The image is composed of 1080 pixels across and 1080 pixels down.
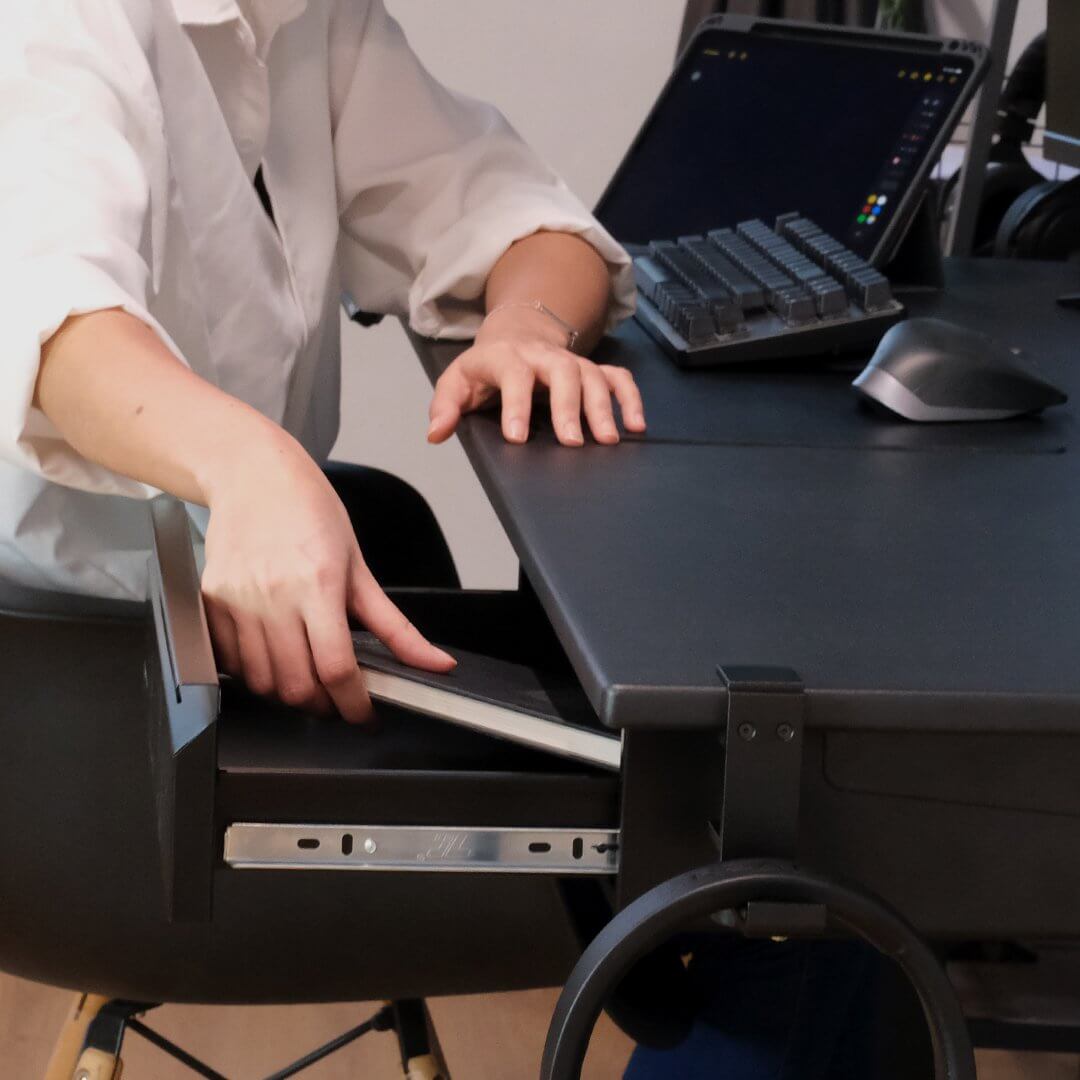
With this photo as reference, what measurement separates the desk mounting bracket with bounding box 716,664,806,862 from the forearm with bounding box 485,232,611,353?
1.75 feet

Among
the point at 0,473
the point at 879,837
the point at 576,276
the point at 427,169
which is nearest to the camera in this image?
the point at 879,837

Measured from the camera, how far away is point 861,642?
0.57m

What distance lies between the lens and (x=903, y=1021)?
0.83m

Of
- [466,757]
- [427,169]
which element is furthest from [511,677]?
[427,169]

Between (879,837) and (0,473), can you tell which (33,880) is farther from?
(879,837)

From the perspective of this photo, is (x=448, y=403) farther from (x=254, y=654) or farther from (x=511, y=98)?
(x=511, y=98)

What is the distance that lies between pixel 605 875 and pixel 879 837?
103mm

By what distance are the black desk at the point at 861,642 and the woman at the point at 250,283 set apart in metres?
0.10

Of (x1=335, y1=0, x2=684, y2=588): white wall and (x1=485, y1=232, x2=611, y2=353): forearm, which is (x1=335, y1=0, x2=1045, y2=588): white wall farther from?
(x1=485, y1=232, x2=611, y2=353): forearm

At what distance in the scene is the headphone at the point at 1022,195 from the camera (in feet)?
5.19

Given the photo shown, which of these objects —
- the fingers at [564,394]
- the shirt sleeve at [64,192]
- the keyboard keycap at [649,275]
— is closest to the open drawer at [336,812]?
the shirt sleeve at [64,192]

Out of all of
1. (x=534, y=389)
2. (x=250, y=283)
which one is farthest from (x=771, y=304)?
(x=250, y=283)

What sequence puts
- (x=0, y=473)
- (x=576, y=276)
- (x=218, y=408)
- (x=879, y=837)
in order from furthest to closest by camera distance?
(x=576, y=276) → (x=0, y=473) → (x=218, y=408) → (x=879, y=837)

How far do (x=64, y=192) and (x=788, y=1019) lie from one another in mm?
599
